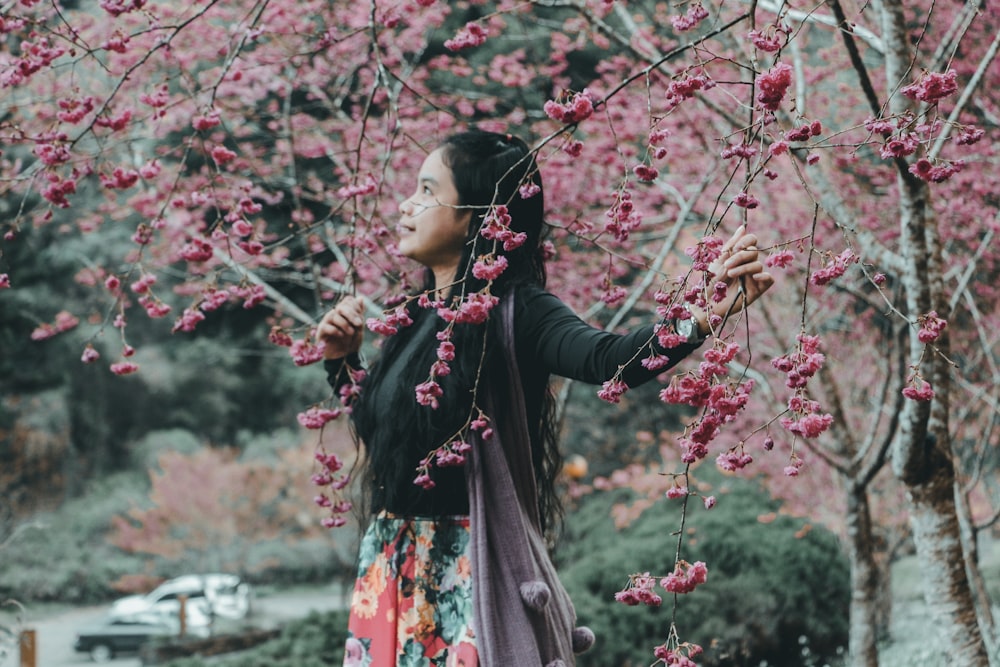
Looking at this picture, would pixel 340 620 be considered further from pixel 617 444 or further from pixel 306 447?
pixel 306 447

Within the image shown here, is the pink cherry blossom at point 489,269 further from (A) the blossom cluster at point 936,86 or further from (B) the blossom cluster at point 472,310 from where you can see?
(A) the blossom cluster at point 936,86

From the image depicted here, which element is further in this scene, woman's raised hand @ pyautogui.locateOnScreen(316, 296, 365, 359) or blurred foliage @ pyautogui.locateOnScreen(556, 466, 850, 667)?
blurred foliage @ pyautogui.locateOnScreen(556, 466, 850, 667)

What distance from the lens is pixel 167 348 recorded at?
15789 millimetres

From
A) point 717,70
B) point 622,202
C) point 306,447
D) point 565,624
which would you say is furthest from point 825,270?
point 306,447

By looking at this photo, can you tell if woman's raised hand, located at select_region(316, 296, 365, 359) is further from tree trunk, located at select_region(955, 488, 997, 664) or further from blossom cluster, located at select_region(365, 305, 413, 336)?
tree trunk, located at select_region(955, 488, 997, 664)

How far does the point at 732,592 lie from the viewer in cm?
526

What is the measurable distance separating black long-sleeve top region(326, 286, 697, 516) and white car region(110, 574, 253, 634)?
11.2 metres

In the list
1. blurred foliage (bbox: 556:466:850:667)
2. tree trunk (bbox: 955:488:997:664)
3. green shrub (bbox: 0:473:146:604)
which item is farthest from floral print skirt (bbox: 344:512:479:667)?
green shrub (bbox: 0:473:146:604)

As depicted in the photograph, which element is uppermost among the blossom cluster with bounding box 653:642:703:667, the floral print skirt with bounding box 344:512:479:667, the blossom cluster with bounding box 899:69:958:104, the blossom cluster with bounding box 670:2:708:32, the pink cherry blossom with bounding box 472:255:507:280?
the blossom cluster with bounding box 670:2:708:32

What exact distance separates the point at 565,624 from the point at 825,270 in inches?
29.7

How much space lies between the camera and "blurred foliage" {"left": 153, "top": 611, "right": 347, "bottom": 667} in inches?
186

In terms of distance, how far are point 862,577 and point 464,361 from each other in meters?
2.43

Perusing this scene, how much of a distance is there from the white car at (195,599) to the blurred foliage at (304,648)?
732 cm

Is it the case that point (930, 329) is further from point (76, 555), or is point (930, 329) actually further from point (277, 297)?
point (76, 555)
